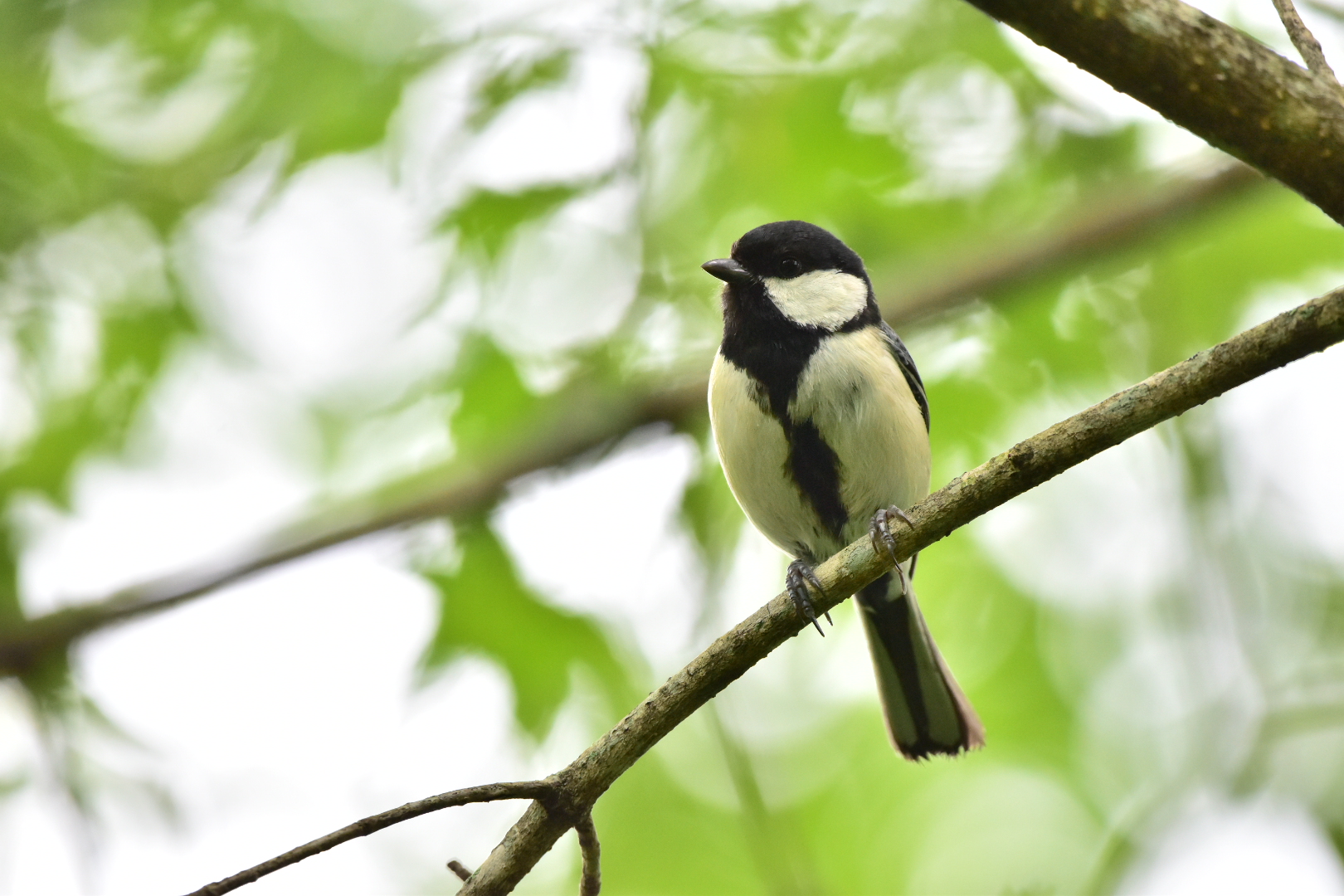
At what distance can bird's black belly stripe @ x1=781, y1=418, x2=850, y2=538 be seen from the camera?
145 inches

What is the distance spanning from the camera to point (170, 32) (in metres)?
4.25

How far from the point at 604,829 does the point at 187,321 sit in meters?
2.59

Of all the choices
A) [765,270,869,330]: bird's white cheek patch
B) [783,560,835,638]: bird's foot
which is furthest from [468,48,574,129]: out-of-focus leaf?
[783,560,835,638]: bird's foot

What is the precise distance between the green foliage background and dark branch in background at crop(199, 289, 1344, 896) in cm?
150

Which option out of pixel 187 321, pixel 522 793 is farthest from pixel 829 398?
pixel 187 321

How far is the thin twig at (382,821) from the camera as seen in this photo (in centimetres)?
196

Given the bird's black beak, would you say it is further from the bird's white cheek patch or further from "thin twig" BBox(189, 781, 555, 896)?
"thin twig" BBox(189, 781, 555, 896)

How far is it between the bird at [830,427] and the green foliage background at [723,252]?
30 cm

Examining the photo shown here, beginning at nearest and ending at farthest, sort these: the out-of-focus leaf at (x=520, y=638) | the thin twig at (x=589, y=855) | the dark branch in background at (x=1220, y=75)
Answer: the dark branch in background at (x=1220, y=75) → the thin twig at (x=589, y=855) → the out-of-focus leaf at (x=520, y=638)

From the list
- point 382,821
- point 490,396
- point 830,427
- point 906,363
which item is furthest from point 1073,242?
point 382,821

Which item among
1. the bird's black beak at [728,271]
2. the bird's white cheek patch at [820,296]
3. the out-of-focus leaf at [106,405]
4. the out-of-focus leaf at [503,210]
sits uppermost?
the out-of-focus leaf at [503,210]

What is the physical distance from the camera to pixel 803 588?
279 centimetres

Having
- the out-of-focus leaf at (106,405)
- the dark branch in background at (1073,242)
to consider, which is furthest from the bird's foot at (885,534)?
the out-of-focus leaf at (106,405)

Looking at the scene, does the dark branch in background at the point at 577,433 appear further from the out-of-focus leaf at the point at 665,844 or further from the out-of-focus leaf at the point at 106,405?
the out-of-focus leaf at the point at 665,844
